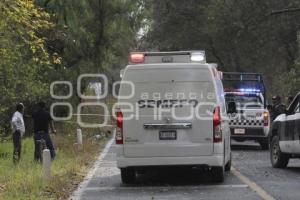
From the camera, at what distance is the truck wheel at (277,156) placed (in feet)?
49.3

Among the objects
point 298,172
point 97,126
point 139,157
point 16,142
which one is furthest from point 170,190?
point 97,126

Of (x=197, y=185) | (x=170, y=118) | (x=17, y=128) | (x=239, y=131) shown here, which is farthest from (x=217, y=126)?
(x=239, y=131)

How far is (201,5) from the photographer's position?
3903 cm

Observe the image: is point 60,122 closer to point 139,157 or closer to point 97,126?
point 97,126

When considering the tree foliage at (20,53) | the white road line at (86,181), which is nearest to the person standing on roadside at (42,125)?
the white road line at (86,181)

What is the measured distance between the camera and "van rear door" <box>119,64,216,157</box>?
11953 mm

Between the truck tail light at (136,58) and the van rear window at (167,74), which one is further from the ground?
the truck tail light at (136,58)

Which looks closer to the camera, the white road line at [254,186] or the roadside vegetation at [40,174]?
the white road line at [254,186]

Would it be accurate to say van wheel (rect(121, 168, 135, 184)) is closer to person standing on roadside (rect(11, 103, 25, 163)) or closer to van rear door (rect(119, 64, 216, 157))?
van rear door (rect(119, 64, 216, 157))

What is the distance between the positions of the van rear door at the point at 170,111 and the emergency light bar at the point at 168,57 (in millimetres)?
1271

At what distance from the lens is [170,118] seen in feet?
39.7

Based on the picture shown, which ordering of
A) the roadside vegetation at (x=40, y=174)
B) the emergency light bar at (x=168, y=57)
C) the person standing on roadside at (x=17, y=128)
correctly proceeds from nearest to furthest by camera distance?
1. the roadside vegetation at (x=40, y=174)
2. the emergency light bar at (x=168, y=57)
3. the person standing on roadside at (x=17, y=128)

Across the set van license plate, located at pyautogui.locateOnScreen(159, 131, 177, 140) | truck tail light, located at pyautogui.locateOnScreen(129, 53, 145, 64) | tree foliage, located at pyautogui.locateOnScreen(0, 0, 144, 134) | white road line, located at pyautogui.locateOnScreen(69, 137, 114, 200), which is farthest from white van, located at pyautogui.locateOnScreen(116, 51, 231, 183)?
tree foliage, located at pyautogui.locateOnScreen(0, 0, 144, 134)

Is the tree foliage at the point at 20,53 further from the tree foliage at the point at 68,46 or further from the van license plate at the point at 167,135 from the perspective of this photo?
the van license plate at the point at 167,135
